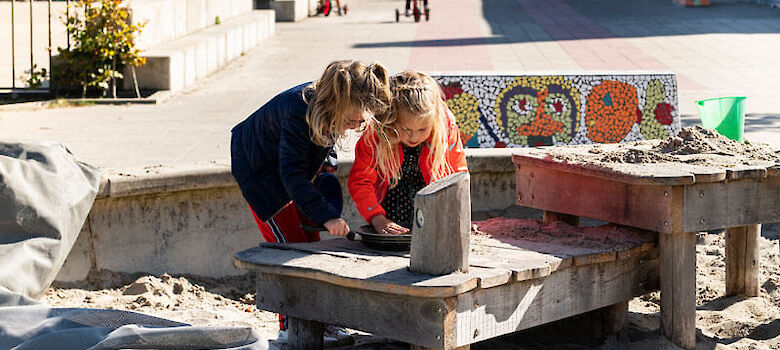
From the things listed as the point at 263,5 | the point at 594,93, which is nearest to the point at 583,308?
the point at 594,93

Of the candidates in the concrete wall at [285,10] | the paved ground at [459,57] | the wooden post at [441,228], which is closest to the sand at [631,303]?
the paved ground at [459,57]

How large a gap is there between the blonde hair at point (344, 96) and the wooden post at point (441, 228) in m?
0.45

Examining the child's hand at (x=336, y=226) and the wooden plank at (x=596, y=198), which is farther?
the wooden plank at (x=596, y=198)

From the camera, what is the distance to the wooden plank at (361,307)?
12.5ft

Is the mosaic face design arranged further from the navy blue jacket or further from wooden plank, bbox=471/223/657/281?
the navy blue jacket

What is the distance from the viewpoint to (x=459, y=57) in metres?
15.2

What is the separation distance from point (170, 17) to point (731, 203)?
8.97 m

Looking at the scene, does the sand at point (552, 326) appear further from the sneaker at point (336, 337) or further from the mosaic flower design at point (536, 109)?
the mosaic flower design at point (536, 109)

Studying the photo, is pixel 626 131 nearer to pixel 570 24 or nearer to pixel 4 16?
pixel 570 24

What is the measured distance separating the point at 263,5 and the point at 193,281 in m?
18.3

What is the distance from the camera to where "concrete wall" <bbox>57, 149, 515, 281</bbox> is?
5.91m

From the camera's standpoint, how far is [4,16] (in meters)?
20.8

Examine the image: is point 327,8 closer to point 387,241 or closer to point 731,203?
point 731,203

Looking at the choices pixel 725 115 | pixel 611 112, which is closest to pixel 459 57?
pixel 611 112
